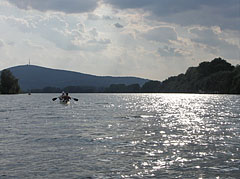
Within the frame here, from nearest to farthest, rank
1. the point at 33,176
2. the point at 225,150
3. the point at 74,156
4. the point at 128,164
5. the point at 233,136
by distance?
the point at 33,176 → the point at 128,164 → the point at 74,156 → the point at 225,150 → the point at 233,136

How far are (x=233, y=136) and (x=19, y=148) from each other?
62.9 feet

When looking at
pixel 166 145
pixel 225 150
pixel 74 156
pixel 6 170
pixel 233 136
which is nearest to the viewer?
pixel 6 170

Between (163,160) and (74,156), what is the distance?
5766 millimetres

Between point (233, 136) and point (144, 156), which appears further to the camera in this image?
point (233, 136)

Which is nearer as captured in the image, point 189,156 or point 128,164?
Result: point 128,164

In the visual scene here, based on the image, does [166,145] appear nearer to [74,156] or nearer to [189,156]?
[189,156]

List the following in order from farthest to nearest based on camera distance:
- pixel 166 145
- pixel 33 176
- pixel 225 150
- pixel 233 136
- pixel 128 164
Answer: pixel 233 136 < pixel 166 145 < pixel 225 150 < pixel 128 164 < pixel 33 176

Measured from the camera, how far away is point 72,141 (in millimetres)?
28875

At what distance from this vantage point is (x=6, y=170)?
1900 cm

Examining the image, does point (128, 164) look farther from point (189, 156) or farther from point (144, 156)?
point (189, 156)

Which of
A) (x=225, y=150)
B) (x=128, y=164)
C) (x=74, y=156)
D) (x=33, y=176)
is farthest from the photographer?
(x=225, y=150)

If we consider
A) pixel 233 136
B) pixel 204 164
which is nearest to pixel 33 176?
pixel 204 164

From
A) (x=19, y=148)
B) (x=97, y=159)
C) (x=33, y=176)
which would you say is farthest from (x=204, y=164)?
(x=19, y=148)

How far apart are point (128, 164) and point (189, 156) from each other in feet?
15.5
